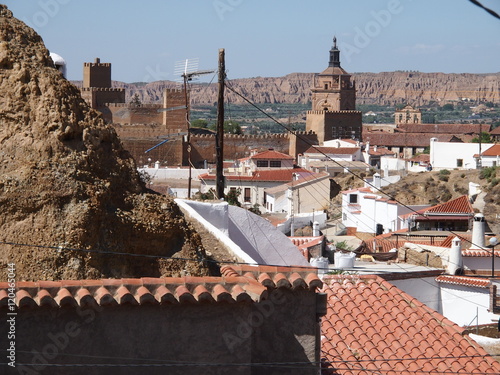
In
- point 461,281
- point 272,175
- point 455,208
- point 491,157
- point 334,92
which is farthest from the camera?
point 334,92

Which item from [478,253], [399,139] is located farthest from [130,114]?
[478,253]

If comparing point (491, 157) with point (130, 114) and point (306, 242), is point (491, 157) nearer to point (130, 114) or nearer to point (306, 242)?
point (130, 114)

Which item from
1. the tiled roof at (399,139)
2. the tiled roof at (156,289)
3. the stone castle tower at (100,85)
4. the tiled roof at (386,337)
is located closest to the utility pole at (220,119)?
the tiled roof at (386,337)

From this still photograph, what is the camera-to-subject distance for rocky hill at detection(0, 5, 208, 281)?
5375 millimetres

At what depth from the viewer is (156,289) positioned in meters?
5.26

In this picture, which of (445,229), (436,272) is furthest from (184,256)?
(445,229)

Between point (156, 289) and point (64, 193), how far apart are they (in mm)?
755

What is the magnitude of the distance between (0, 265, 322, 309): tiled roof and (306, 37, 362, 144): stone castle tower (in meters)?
77.1

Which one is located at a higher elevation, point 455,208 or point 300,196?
point 455,208

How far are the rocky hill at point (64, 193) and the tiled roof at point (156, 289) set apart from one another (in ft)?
0.95

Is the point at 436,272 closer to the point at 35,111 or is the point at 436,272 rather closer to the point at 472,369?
the point at 472,369

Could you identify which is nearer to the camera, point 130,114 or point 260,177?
point 260,177

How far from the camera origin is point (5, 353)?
4992mm

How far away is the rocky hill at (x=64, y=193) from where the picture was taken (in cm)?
538
